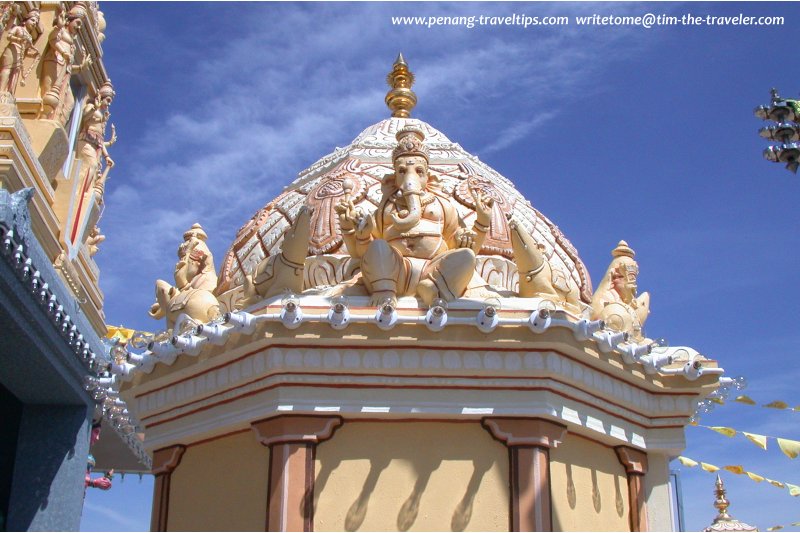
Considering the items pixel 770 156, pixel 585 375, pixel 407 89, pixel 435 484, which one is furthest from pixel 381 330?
pixel 407 89

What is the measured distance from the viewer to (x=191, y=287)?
367 inches

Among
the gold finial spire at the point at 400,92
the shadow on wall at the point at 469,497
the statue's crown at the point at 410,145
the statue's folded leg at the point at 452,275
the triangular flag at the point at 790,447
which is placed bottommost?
the shadow on wall at the point at 469,497

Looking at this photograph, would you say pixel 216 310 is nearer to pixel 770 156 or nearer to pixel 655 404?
pixel 655 404

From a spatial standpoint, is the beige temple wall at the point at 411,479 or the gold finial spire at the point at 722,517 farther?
the gold finial spire at the point at 722,517

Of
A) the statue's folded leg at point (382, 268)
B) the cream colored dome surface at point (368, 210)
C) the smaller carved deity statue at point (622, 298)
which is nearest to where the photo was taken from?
the statue's folded leg at point (382, 268)

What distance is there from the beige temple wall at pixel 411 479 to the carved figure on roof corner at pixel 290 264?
1.46m

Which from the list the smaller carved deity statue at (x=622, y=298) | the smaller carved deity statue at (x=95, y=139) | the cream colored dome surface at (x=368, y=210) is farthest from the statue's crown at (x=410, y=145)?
the smaller carved deity statue at (x=95, y=139)

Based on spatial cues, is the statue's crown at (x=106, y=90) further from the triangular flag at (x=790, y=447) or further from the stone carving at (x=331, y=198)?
the triangular flag at (x=790, y=447)

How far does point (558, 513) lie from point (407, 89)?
6.93 meters

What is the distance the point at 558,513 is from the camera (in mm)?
7305

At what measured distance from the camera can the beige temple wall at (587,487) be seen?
7.42 m

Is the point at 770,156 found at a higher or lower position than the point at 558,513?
higher

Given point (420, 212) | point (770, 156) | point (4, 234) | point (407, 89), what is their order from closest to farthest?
point (420, 212)
point (4, 234)
point (770, 156)
point (407, 89)

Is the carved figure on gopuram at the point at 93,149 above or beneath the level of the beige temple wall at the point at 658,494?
above
